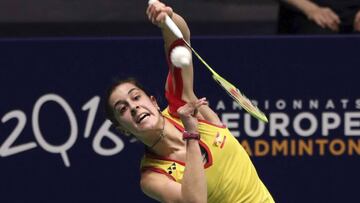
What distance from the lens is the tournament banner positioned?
6.90m

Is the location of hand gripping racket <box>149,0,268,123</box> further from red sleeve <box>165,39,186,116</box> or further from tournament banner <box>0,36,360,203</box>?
tournament banner <box>0,36,360,203</box>

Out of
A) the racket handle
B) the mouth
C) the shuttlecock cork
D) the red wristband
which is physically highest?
the racket handle

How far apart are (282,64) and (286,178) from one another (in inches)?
24.4

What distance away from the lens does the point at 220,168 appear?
5.38 meters

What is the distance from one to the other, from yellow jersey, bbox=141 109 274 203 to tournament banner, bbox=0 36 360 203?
148 centimetres

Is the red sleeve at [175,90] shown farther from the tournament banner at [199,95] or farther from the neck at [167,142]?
the tournament banner at [199,95]

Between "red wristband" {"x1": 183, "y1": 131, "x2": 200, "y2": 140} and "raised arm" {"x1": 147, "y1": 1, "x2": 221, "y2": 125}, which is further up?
"raised arm" {"x1": 147, "y1": 1, "x2": 221, "y2": 125}

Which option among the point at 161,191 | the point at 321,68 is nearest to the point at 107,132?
the point at 321,68

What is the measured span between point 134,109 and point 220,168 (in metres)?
0.48

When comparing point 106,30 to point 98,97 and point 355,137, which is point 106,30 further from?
point 355,137

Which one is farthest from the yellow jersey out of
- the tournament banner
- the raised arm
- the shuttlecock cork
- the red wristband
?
the tournament banner

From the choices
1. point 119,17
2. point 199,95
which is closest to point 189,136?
point 199,95

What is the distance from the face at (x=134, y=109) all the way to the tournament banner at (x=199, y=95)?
5.32 ft

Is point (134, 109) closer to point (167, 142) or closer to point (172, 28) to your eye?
point (167, 142)
